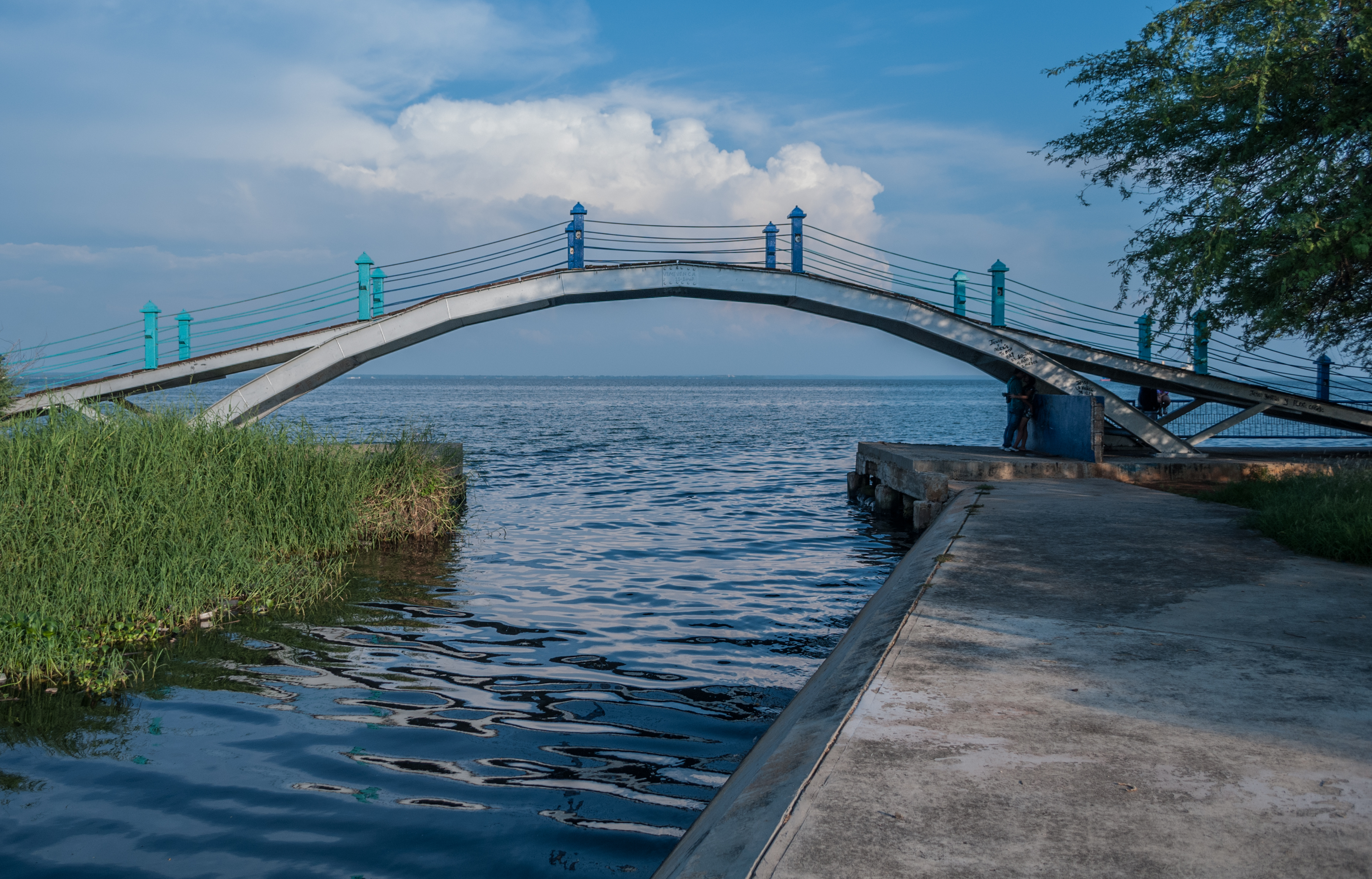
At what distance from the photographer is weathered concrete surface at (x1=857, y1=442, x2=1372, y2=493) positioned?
579 inches

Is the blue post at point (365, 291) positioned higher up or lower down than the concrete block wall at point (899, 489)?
higher up

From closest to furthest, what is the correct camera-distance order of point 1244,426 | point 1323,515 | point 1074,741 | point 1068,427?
1. point 1074,741
2. point 1323,515
3. point 1068,427
4. point 1244,426

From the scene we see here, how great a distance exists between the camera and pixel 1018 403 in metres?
18.3

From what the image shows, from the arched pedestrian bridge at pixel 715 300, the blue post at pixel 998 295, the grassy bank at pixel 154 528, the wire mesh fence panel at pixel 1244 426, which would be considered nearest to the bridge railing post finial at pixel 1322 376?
the arched pedestrian bridge at pixel 715 300

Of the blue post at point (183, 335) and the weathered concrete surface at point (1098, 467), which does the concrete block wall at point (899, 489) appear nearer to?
the weathered concrete surface at point (1098, 467)

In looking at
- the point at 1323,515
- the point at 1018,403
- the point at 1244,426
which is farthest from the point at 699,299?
the point at 1244,426

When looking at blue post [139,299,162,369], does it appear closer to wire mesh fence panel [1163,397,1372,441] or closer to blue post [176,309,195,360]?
blue post [176,309,195,360]

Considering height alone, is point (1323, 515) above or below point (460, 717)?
above

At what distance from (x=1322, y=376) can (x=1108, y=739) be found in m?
21.8

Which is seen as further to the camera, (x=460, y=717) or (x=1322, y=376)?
(x=1322, y=376)

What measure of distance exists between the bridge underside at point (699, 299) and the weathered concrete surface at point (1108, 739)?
10.7m

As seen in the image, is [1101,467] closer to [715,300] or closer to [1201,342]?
[1201,342]

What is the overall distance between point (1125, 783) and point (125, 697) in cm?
646

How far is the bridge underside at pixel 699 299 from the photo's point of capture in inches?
634
